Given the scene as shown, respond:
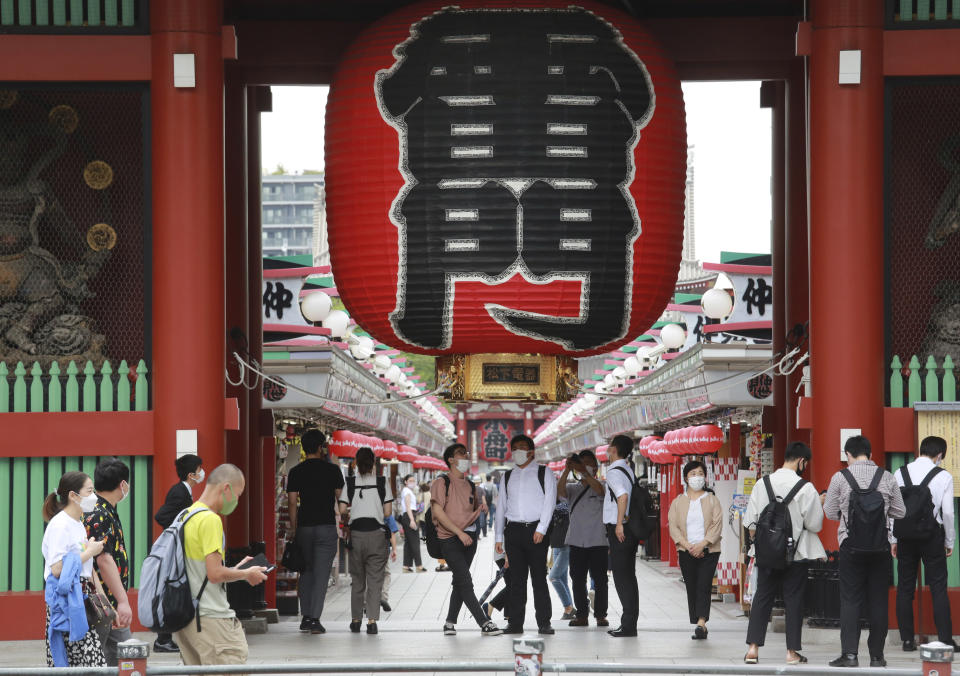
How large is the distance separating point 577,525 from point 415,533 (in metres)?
13.4

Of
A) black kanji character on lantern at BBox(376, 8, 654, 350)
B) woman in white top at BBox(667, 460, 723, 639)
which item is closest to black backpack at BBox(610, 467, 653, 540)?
woman in white top at BBox(667, 460, 723, 639)

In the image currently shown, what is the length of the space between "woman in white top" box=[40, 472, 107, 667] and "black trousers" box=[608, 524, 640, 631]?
6138mm

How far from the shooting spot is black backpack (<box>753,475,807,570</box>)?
11.9 meters

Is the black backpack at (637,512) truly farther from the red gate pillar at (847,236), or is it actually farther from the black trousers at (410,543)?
the black trousers at (410,543)

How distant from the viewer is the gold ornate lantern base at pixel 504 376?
13234 mm

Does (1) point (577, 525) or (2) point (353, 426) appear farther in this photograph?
(2) point (353, 426)

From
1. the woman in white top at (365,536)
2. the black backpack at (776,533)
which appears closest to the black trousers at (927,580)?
the black backpack at (776,533)

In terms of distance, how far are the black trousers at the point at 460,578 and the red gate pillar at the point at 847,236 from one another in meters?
3.18

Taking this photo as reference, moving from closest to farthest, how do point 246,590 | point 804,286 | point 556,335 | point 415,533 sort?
point 556,335 → point 246,590 → point 804,286 → point 415,533

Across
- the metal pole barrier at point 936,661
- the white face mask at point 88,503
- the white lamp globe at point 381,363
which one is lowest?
the metal pole barrier at point 936,661

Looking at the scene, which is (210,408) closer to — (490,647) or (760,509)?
(490,647)

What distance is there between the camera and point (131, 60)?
545 inches

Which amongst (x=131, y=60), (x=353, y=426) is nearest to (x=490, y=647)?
(x=131, y=60)

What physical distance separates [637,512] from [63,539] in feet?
22.7
